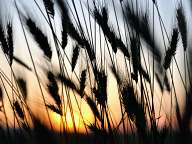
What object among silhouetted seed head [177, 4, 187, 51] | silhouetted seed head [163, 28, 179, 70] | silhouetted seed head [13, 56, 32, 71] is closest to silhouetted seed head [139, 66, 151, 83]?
silhouetted seed head [163, 28, 179, 70]

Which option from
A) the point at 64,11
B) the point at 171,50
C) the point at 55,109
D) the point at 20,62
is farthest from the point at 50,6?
the point at 171,50

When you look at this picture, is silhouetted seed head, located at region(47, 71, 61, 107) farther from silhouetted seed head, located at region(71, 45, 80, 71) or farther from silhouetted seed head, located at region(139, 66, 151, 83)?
silhouetted seed head, located at region(139, 66, 151, 83)

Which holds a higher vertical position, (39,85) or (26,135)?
(39,85)

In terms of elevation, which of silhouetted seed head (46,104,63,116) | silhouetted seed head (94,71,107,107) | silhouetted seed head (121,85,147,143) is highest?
silhouetted seed head (94,71,107,107)

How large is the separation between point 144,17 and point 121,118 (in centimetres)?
43

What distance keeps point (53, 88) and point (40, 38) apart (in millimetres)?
209

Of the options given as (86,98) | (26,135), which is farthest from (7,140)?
(86,98)

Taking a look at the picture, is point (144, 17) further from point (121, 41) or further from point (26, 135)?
point (26, 135)

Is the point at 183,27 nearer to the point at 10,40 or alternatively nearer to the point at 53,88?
the point at 53,88

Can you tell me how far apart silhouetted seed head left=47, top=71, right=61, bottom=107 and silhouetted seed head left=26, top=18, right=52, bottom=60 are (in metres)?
0.08

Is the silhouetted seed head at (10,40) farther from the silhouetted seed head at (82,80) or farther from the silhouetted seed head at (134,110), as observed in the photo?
the silhouetted seed head at (134,110)

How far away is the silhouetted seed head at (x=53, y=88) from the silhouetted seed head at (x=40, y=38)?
0.26 ft

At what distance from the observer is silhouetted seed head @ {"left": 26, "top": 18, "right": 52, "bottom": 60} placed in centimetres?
138

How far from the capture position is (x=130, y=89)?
4.11 ft
